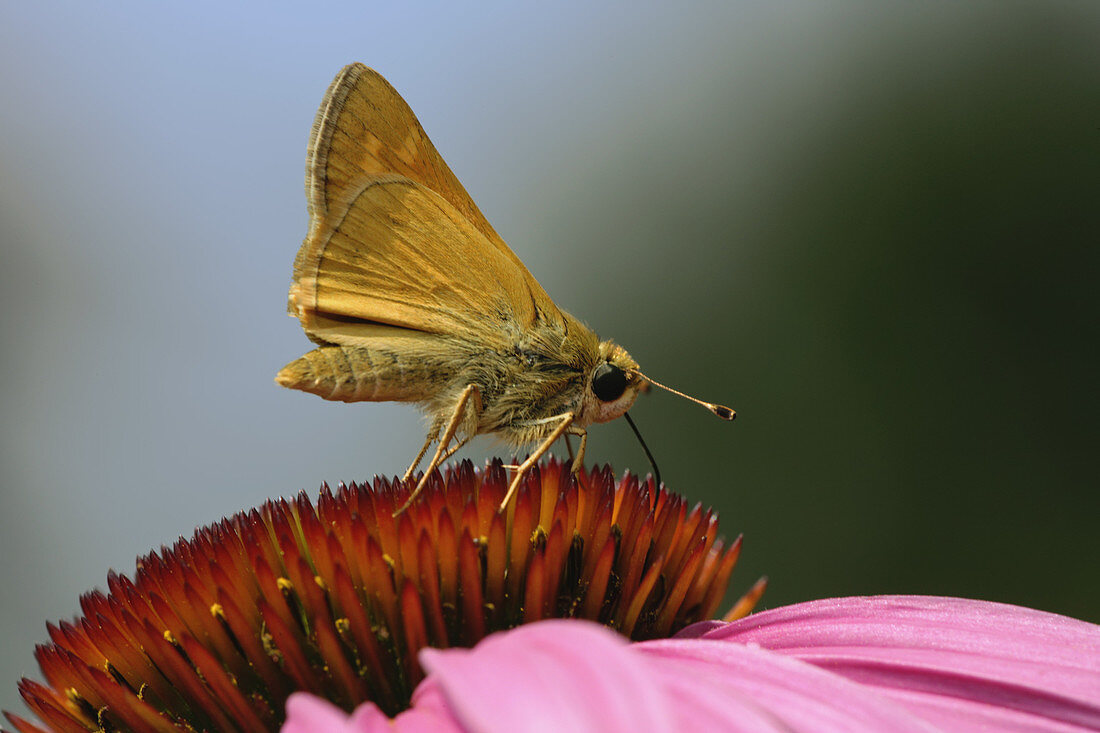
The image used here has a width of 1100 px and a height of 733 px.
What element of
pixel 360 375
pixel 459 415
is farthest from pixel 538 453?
pixel 360 375

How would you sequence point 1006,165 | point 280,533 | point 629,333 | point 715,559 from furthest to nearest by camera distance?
point 629,333
point 1006,165
point 715,559
point 280,533

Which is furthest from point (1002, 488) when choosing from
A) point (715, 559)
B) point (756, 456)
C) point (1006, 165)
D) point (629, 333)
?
point (715, 559)

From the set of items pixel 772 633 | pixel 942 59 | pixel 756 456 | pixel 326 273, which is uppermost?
pixel 942 59

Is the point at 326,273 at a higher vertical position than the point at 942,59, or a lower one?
lower

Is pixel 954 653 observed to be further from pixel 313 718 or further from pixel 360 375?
pixel 360 375

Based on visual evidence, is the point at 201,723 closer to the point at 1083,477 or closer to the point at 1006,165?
the point at 1083,477
